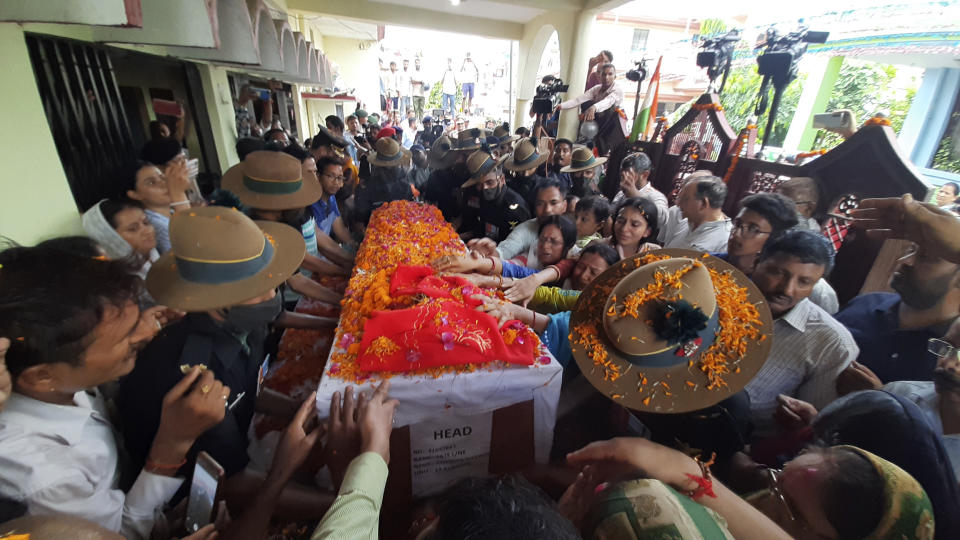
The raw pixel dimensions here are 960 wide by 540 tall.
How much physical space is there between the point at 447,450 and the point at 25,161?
3.35 metres

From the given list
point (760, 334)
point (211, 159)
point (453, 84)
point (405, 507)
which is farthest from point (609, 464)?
point (453, 84)

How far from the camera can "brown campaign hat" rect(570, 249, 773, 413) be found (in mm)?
1392

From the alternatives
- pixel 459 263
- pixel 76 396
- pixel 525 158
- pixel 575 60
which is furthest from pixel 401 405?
pixel 575 60

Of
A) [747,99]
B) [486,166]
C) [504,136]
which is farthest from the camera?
[747,99]

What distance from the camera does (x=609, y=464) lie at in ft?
4.77

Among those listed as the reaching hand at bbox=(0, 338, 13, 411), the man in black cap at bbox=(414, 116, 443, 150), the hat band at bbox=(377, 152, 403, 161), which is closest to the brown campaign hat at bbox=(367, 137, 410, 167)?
the hat band at bbox=(377, 152, 403, 161)

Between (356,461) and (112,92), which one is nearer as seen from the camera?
(356,461)

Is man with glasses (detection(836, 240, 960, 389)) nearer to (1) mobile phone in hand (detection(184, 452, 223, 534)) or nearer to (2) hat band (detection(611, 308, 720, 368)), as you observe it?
(2) hat band (detection(611, 308, 720, 368))

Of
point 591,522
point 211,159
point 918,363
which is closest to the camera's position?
point 591,522

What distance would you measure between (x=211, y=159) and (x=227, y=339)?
6380 mm

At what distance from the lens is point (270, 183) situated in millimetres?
3021

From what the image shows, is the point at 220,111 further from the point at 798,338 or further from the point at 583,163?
the point at 798,338

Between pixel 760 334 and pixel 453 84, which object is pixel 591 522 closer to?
pixel 760 334

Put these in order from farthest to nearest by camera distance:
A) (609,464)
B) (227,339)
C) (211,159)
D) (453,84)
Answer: (453,84), (211,159), (227,339), (609,464)
